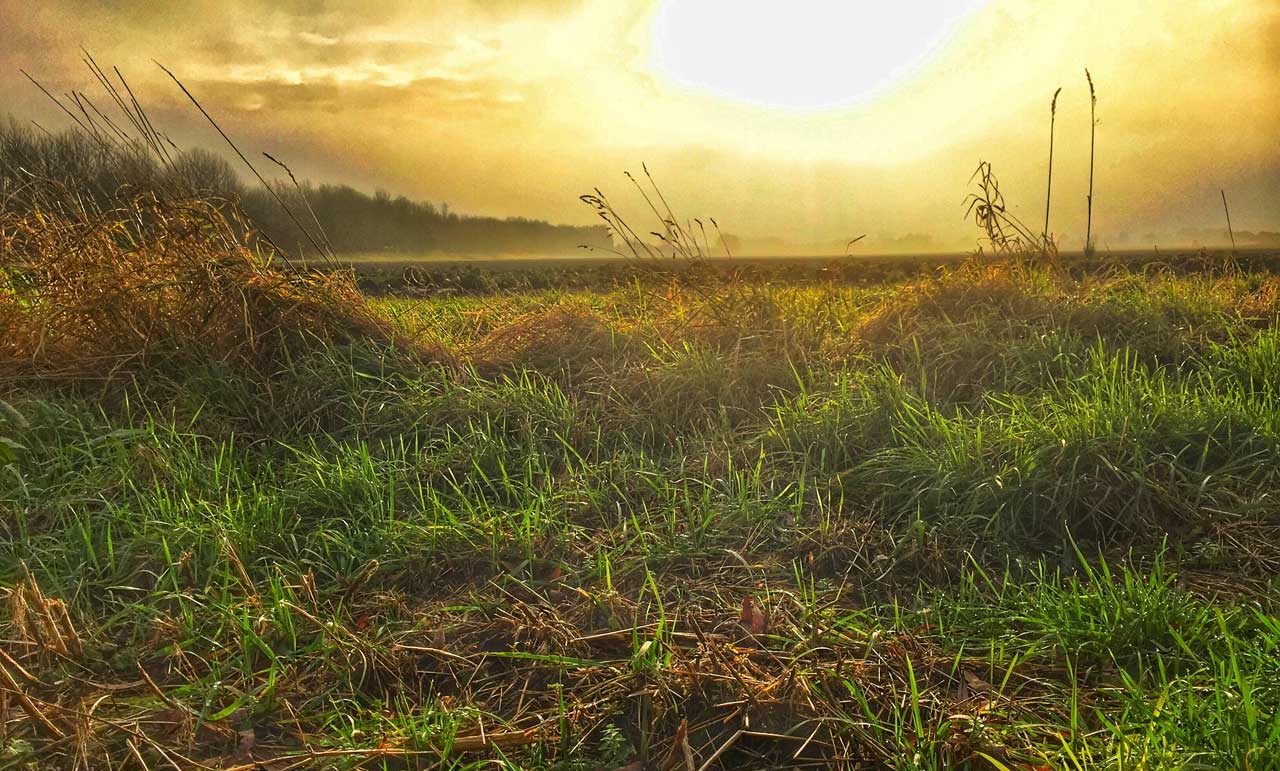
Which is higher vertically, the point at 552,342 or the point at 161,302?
the point at 161,302

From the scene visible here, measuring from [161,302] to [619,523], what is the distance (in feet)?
9.43

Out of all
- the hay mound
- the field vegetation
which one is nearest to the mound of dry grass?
the field vegetation

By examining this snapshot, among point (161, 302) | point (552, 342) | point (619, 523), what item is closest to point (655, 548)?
point (619, 523)

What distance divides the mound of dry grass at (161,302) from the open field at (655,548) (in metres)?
0.05

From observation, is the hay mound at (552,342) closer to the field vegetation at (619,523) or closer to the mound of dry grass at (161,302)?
the field vegetation at (619,523)

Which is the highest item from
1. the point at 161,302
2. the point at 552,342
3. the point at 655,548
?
the point at 161,302

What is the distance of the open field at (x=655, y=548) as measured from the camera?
65.7 inches

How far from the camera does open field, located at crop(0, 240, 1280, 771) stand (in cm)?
167

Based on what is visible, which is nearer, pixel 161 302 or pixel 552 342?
pixel 161 302

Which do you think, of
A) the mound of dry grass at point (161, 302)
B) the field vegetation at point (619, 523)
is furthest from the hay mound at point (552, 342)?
the mound of dry grass at point (161, 302)

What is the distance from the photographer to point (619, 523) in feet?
8.75

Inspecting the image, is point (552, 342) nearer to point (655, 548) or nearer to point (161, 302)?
point (161, 302)

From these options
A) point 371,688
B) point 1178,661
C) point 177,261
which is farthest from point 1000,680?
point 177,261

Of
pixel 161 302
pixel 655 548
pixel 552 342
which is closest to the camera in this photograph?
pixel 655 548
